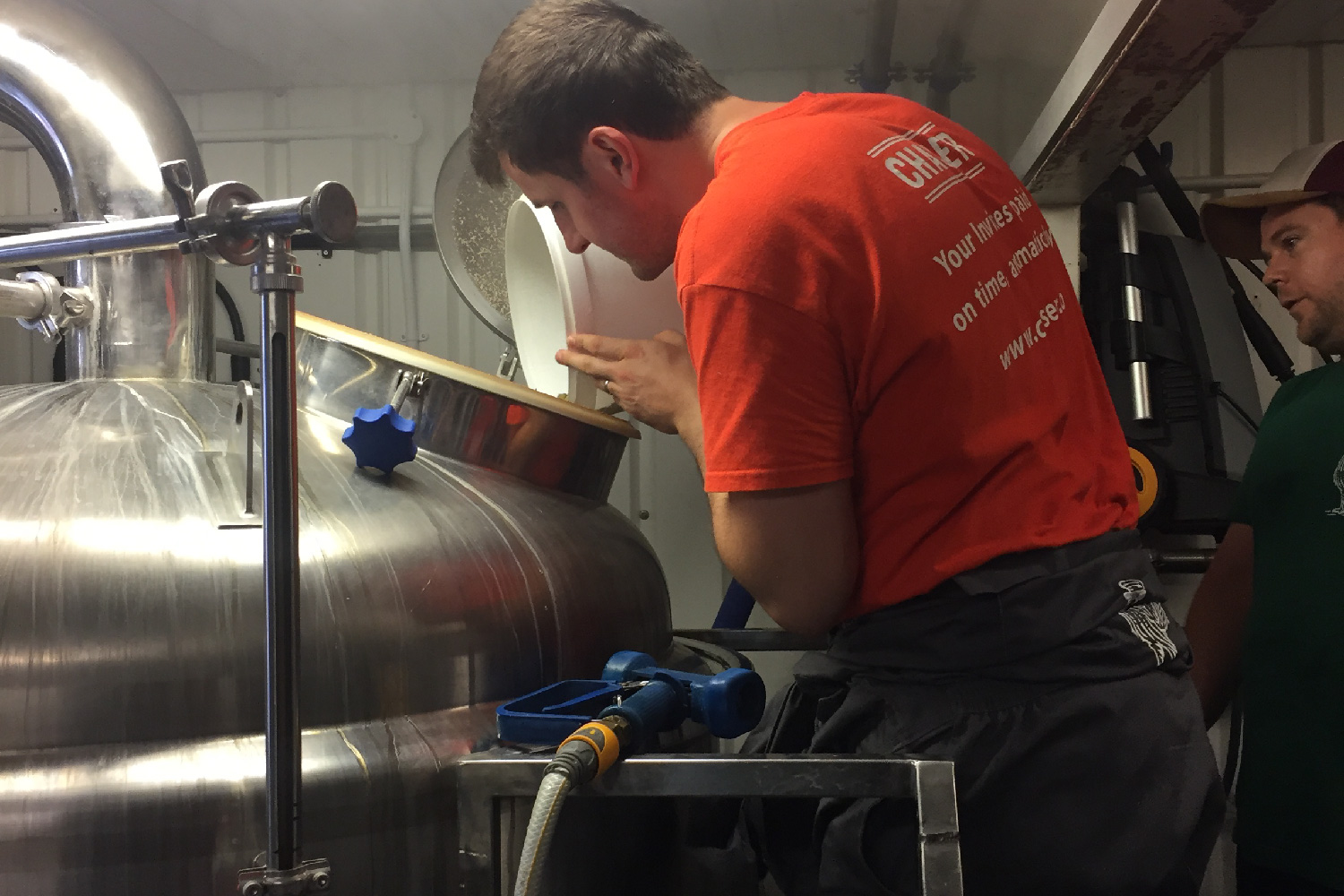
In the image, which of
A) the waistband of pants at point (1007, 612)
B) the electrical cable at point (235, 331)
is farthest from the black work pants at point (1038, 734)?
the electrical cable at point (235, 331)

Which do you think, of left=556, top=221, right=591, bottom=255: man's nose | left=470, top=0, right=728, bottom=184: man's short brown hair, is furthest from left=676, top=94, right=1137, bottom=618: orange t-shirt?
left=556, top=221, right=591, bottom=255: man's nose

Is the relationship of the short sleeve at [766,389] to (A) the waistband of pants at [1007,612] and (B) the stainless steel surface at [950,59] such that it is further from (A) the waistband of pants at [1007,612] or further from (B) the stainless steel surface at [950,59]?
(B) the stainless steel surface at [950,59]

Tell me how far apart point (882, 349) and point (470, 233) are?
141 cm

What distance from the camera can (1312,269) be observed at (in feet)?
4.76

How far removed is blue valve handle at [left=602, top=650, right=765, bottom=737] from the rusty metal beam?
88cm

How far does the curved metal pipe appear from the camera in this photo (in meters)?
1.10

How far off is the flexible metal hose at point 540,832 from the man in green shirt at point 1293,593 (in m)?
1.13

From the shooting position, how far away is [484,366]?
86.9 inches

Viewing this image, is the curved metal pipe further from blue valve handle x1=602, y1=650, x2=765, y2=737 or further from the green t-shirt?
the green t-shirt

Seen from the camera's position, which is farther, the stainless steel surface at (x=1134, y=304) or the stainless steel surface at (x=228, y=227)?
the stainless steel surface at (x=1134, y=304)

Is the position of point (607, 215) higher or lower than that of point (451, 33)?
lower

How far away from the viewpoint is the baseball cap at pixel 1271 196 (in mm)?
1424

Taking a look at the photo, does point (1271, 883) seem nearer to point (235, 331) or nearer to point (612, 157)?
point (612, 157)

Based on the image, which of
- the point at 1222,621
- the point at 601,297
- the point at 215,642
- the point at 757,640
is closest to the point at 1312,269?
the point at 1222,621
